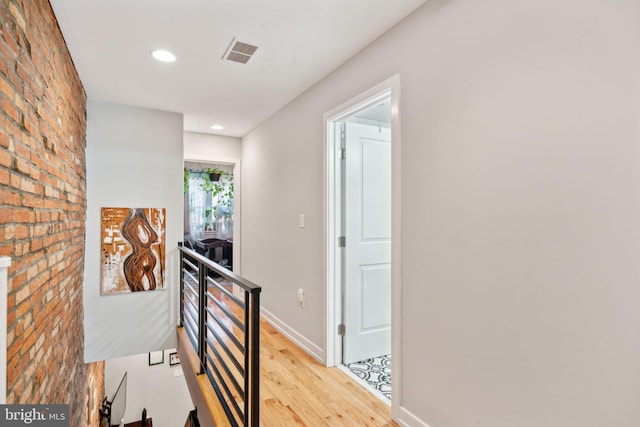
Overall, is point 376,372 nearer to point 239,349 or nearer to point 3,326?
point 239,349

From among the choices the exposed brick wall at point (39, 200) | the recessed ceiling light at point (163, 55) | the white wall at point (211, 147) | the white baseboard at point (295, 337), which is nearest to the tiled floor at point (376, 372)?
the white baseboard at point (295, 337)

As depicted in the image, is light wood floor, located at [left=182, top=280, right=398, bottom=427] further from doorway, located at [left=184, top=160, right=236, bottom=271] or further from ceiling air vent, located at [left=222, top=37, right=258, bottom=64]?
doorway, located at [left=184, top=160, right=236, bottom=271]

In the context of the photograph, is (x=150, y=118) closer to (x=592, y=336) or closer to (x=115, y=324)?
(x=115, y=324)

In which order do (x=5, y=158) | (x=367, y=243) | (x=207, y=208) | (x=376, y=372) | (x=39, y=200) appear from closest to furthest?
(x=5, y=158)
(x=39, y=200)
(x=376, y=372)
(x=367, y=243)
(x=207, y=208)

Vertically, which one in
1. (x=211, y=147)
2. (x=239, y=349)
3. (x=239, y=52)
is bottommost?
(x=239, y=349)

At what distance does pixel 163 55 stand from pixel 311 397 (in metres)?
2.55

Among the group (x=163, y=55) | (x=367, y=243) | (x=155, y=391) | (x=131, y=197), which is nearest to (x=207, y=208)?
(x=155, y=391)

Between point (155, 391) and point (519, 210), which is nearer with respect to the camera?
point (519, 210)

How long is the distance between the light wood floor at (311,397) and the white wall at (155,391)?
11.5 ft

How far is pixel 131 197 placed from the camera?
11.7ft

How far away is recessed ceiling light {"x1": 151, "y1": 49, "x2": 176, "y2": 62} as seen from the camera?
2.41 m

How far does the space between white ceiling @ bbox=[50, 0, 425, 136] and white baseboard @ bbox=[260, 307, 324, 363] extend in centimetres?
221

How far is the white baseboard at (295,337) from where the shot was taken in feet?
9.37

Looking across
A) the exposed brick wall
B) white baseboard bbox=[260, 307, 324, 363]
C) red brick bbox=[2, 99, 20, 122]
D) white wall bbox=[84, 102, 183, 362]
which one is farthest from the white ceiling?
white baseboard bbox=[260, 307, 324, 363]
